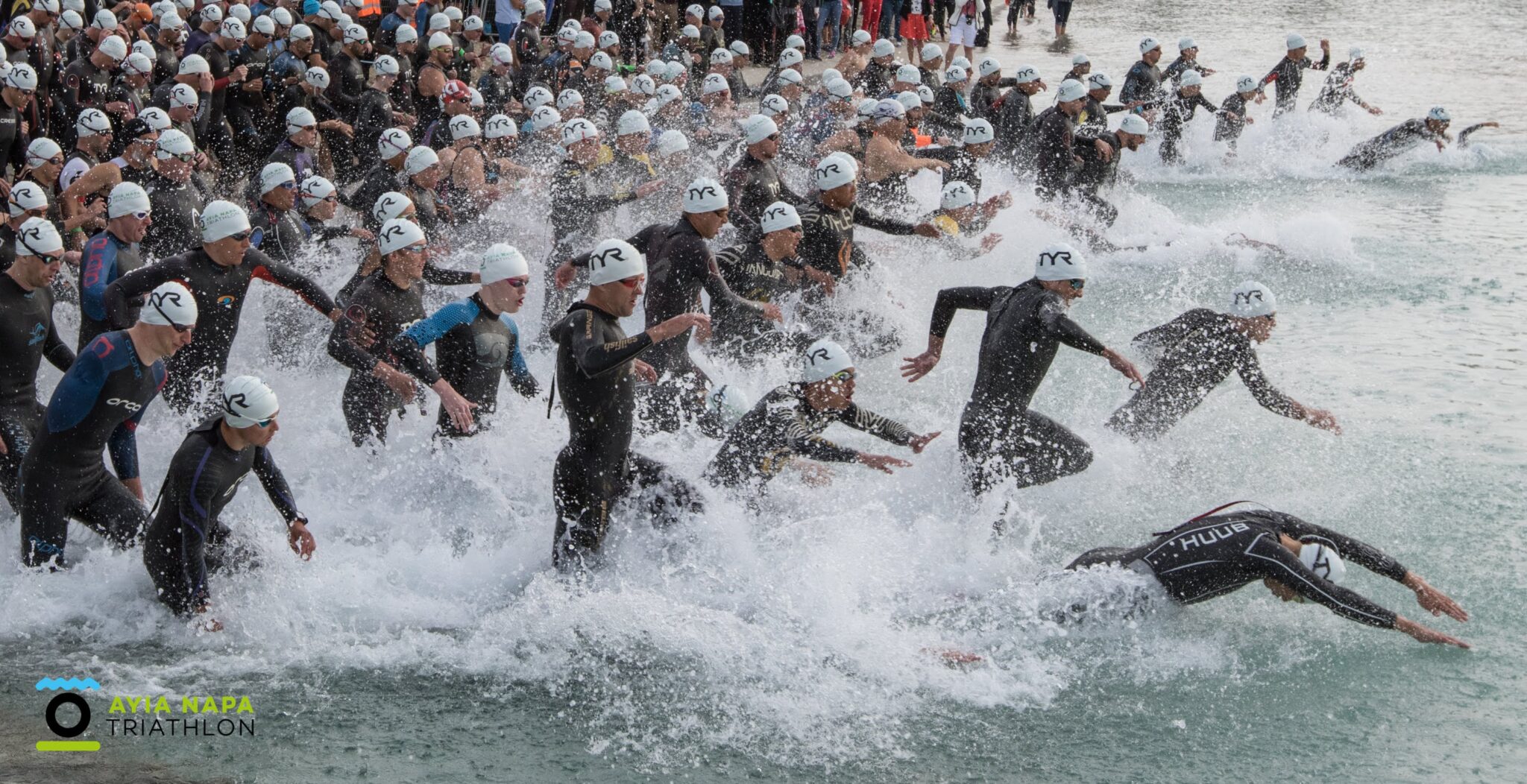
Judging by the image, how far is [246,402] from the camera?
16.9 ft

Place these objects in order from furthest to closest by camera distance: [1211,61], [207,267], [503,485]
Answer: [1211,61] → [503,485] → [207,267]

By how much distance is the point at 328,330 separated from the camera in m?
9.28

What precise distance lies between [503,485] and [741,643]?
209 centimetres

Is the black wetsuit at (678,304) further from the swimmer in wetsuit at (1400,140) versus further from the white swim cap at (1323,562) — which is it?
the swimmer in wetsuit at (1400,140)

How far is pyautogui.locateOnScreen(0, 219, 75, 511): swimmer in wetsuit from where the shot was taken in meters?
6.03

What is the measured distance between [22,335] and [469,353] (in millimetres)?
2046

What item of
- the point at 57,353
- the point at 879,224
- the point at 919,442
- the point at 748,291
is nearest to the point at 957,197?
the point at 879,224

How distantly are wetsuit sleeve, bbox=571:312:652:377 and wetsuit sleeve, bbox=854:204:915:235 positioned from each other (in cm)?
363

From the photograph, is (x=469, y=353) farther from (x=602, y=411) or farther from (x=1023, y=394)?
(x=1023, y=394)

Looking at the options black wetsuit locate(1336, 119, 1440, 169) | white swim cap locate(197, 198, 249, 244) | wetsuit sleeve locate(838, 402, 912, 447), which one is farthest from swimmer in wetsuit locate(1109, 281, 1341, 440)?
black wetsuit locate(1336, 119, 1440, 169)

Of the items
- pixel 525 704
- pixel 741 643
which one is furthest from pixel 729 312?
pixel 525 704

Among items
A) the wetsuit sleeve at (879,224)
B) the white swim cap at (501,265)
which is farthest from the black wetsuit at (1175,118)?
the white swim cap at (501,265)

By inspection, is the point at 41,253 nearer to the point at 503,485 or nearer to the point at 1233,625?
the point at 503,485

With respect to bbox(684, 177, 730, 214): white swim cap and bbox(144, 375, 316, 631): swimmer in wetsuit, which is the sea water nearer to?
bbox(144, 375, 316, 631): swimmer in wetsuit
